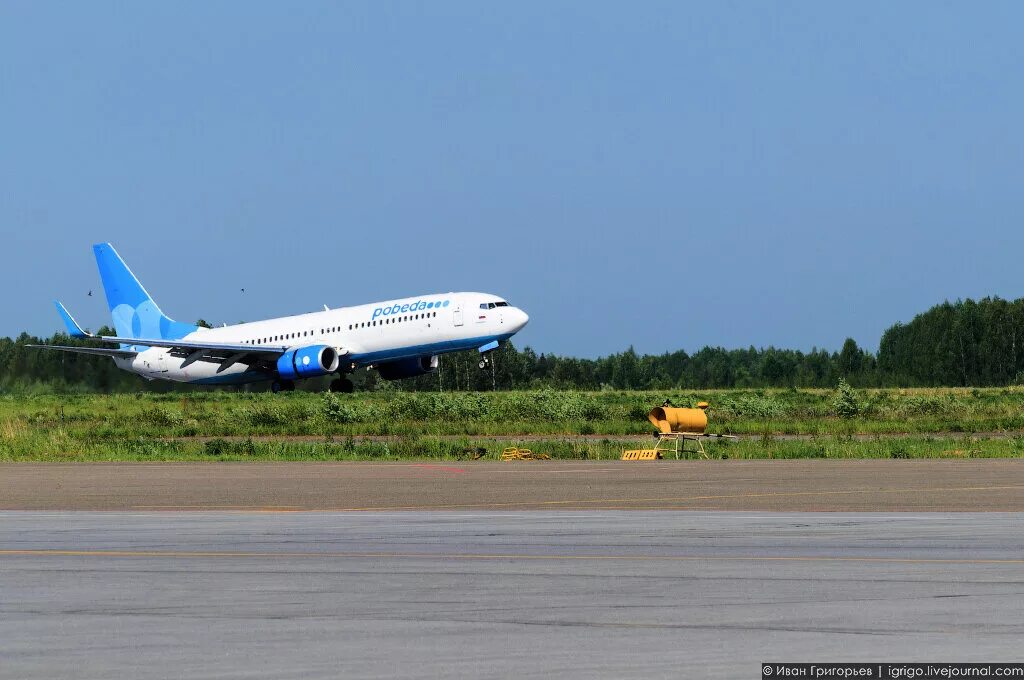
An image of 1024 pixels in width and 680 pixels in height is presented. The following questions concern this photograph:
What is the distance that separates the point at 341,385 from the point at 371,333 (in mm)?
4069

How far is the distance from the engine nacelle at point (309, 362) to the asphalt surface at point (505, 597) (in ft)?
175

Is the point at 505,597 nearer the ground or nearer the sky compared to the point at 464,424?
nearer the ground

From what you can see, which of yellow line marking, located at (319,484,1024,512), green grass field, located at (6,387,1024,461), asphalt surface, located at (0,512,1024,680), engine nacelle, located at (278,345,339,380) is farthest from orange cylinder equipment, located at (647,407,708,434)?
engine nacelle, located at (278,345,339,380)

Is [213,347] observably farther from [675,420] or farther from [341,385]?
[675,420]

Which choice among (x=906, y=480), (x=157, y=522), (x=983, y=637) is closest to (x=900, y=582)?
(x=983, y=637)

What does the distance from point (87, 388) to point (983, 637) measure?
70111 mm

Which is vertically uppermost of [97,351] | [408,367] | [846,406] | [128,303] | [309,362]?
[128,303]

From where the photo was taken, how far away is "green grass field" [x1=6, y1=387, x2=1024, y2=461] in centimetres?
3700

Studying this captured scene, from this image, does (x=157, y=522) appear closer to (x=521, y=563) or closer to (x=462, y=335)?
(x=521, y=563)

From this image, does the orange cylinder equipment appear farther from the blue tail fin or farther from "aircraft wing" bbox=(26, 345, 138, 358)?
the blue tail fin

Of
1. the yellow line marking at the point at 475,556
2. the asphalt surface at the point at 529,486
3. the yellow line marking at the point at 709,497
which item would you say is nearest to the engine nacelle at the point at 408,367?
the asphalt surface at the point at 529,486

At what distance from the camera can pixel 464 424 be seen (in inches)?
2026

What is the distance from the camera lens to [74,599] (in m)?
10.9

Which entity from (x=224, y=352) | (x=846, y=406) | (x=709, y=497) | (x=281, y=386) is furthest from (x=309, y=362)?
(x=709, y=497)
